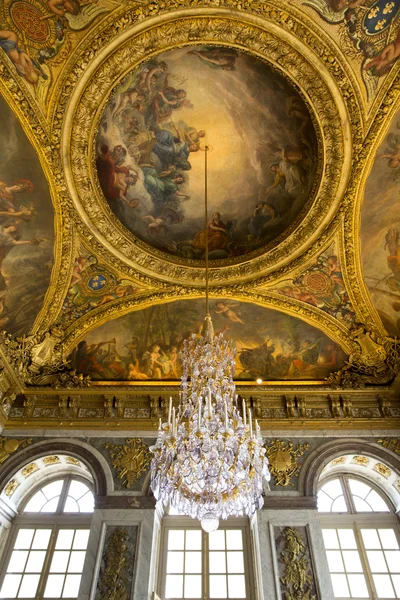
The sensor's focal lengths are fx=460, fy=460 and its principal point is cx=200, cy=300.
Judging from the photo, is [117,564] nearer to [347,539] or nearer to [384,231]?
[347,539]

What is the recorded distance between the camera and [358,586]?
8.10 metres

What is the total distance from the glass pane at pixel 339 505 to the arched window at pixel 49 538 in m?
4.85

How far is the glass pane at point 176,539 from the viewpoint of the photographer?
861 cm

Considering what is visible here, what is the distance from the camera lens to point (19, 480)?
9.17 meters

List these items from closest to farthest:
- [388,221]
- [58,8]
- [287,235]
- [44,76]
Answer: [58,8] → [44,76] → [388,221] → [287,235]

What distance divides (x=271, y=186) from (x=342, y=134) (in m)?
1.89

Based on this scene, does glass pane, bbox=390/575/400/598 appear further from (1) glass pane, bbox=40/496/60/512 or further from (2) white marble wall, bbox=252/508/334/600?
(1) glass pane, bbox=40/496/60/512

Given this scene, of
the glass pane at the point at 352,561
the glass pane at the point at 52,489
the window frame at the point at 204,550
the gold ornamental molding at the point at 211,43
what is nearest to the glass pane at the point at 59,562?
the glass pane at the point at 52,489

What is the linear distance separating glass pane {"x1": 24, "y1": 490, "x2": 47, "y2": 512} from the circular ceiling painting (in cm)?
573

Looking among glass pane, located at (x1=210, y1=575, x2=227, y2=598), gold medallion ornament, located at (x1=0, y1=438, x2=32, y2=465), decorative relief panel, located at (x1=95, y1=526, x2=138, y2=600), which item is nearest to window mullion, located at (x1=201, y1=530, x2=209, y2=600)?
glass pane, located at (x1=210, y1=575, x2=227, y2=598)

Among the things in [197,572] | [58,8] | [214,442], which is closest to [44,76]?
[58,8]

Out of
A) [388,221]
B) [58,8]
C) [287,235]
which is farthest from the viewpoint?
[287,235]

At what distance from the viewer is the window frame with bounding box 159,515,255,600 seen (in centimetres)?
805

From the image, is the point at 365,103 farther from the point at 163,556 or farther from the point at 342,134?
the point at 163,556
